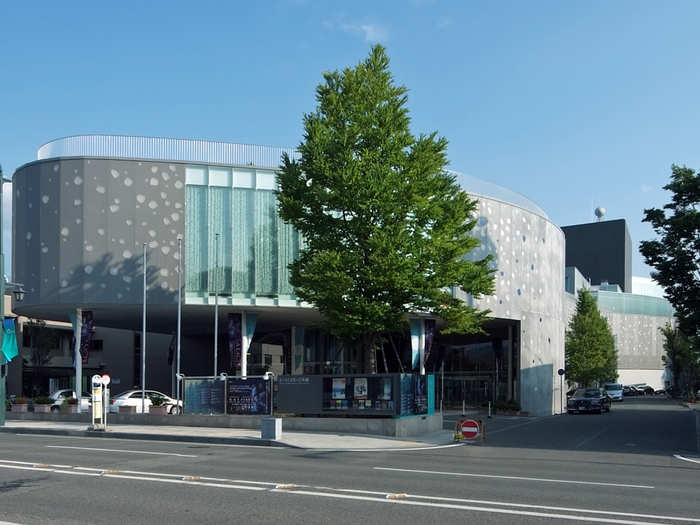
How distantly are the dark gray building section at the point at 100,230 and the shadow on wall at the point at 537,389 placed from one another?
25.1m

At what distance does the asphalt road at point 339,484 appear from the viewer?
10906 millimetres

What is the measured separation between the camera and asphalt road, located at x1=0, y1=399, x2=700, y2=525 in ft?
35.8

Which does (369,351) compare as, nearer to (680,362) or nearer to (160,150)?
A: (160,150)

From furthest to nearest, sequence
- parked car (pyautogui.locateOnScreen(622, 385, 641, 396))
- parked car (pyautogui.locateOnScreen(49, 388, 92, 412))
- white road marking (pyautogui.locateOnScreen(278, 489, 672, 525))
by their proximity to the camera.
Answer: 1. parked car (pyautogui.locateOnScreen(622, 385, 641, 396))
2. parked car (pyautogui.locateOnScreen(49, 388, 92, 412))
3. white road marking (pyautogui.locateOnScreen(278, 489, 672, 525))

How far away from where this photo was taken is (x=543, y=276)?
56.2 meters

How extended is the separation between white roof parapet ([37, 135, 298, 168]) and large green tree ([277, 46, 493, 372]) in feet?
40.6

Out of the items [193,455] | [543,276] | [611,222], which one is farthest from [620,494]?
[611,222]

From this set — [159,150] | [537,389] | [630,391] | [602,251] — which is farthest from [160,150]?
[602,251]

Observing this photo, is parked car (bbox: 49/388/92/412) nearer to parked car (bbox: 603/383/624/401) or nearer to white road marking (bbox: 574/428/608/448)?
white road marking (bbox: 574/428/608/448)

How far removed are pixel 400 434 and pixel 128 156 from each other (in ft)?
76.0

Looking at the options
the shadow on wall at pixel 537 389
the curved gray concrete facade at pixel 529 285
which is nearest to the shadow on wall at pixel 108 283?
the curved gray concrete facade at pixel 529 285

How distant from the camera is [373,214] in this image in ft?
95.2

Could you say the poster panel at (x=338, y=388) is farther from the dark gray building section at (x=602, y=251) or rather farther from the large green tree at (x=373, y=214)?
the dark gray building section at (x=602, y=251)

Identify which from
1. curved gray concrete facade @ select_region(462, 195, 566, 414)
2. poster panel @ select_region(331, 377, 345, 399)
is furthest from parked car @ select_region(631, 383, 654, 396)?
poster panel @ select_region(331, 377, 345, 399)
